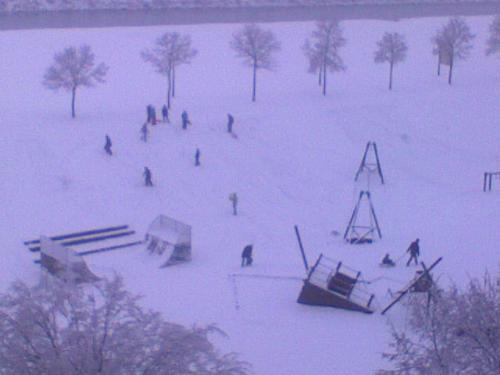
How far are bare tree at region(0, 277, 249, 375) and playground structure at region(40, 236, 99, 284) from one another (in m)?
4.80

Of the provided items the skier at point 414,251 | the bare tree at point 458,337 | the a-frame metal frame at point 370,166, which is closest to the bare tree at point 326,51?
the a-frame metal frame at point 370,166

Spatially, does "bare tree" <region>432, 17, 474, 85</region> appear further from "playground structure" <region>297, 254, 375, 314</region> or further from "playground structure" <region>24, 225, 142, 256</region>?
"playground structure" <region>297, 254, 375, 314</region>

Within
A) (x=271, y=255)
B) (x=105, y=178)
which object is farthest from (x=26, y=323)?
(x=105, y=178)

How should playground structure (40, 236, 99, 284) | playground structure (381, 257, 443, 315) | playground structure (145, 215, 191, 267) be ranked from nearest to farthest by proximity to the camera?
playground structure (381, 257, 443, 315) < playground structure (40, 236, 99, 284) < playground structure (145, 215, 191, 267)

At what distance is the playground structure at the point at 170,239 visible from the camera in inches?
600

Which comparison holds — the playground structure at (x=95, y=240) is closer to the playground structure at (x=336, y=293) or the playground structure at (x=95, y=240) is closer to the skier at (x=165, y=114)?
the playground structure at (x=336, y=293)

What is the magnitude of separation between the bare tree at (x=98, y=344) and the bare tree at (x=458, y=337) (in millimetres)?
1801

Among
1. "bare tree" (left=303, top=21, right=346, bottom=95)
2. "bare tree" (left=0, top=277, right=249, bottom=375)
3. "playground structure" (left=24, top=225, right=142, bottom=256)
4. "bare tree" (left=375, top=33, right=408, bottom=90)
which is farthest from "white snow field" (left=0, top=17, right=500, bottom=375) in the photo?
"bare tree" (left=0, top=277, right=249, bottom=375)

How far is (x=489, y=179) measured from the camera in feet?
67.4

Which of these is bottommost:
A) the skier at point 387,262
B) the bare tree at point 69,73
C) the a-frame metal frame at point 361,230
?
the skier at point 387,262

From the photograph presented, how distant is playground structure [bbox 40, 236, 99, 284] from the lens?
13.8 metres

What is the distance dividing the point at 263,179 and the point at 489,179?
17.8 feet

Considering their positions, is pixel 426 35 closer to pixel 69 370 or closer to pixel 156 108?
pixel 156 108

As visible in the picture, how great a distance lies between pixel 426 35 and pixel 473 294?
31.9m
